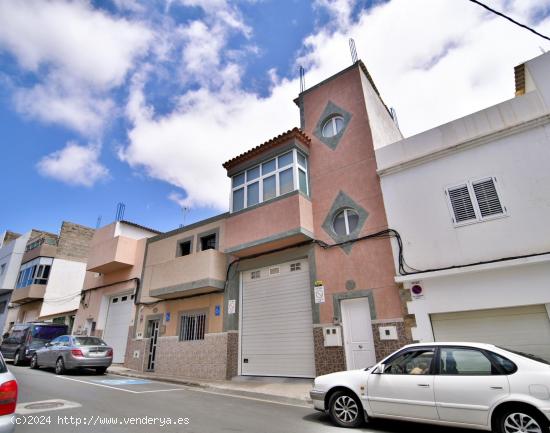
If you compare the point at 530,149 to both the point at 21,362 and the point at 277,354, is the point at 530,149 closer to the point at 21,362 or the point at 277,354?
the point at 277,354

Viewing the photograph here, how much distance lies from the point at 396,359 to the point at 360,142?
8162 mm

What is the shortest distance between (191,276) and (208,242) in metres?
2.24

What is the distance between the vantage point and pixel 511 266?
8055mm

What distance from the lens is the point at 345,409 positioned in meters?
5.88

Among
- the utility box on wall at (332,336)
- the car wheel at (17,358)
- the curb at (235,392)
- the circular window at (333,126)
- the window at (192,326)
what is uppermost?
the circular window at (333,126)

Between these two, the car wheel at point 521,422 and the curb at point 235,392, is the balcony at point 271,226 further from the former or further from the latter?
the car wheel at point 521,422

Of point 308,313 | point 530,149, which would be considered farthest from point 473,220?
point 308,313

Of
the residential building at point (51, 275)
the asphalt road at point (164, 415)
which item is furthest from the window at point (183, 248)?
the residential building at point (51, 275)

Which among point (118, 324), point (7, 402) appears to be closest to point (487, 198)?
point (7, 402)

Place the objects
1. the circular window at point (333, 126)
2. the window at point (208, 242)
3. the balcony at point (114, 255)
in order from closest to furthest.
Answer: the circular window at point (333, 126), the window at point (208, 242), the balcony at point (114, 255)

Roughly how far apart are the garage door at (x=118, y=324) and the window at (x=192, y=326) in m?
4.54

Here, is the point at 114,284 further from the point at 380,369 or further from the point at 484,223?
the point at 484,223

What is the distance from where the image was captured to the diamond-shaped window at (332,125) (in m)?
12.7

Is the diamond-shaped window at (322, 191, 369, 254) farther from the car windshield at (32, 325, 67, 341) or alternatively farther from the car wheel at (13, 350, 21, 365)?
the car wheel at (13, 350, 21, 365)
